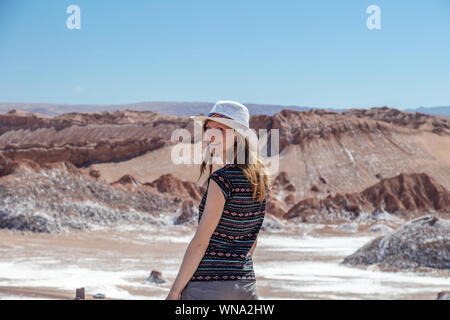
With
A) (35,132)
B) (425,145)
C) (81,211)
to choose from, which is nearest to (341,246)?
(81,211)

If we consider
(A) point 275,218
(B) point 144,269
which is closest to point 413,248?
(B) point 144,269

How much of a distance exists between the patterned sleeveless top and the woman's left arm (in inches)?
1.4

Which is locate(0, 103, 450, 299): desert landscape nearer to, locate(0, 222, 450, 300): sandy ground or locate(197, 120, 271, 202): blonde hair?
locate(0, 222, 450, 300): sandy ground

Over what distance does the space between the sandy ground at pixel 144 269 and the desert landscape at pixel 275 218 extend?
0.06m

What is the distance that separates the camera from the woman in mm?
2312

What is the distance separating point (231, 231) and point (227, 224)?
1.5 inches

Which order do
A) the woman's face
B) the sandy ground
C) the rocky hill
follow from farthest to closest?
the rocky hill, the sandy ground, the woman's face

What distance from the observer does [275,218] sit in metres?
37.3

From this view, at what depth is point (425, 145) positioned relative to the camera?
68.6 metres

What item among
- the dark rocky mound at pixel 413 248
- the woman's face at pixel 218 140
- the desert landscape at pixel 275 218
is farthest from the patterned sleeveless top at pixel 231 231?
the dark rocky mound at pixel 413 248

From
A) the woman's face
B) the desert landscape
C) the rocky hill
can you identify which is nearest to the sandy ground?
the desert landscape

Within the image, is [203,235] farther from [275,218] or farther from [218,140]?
[275,218]

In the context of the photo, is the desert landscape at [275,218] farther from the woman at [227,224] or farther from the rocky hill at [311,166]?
the woman at [227,224]

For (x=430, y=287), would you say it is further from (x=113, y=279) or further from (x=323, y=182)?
(x=323, y=182)
